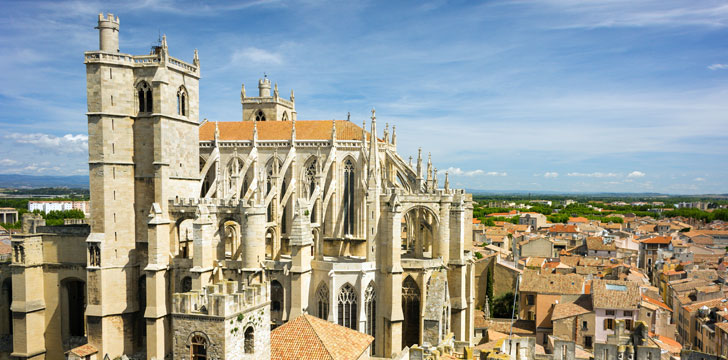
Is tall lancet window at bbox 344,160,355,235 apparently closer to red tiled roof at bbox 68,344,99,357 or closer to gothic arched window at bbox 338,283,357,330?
gothic arched window at bbox 338,283,357,330

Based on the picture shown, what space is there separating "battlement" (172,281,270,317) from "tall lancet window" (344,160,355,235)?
20.5 meters

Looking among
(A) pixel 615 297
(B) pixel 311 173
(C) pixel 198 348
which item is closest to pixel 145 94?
(B) pixel 311 173

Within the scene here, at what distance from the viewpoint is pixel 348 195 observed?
130ft

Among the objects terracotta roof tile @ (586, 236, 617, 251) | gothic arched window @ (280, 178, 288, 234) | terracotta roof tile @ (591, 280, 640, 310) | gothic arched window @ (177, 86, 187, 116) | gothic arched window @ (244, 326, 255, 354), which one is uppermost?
gothic arched window @ (177, 86, 187, 116)

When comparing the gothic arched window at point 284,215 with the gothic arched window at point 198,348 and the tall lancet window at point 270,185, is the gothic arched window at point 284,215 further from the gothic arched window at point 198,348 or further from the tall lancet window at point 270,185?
the gothic arched window at point 198,348

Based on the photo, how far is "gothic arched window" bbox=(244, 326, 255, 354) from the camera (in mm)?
18188

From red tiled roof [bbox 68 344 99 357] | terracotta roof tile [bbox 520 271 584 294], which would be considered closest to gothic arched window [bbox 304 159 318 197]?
red tiled roof [bbox 68 344 99 357]

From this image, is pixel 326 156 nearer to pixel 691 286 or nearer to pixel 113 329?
pixel 113 329

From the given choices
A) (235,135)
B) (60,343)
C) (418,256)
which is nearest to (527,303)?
(418,256)

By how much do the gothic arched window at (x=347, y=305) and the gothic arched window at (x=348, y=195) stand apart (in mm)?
8233

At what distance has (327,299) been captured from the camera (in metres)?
31.2

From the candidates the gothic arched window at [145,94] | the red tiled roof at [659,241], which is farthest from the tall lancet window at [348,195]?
the red tiled roof at [659,241]

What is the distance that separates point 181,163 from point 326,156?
10.5 metres

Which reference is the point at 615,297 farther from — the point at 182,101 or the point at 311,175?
the point at 182,101
